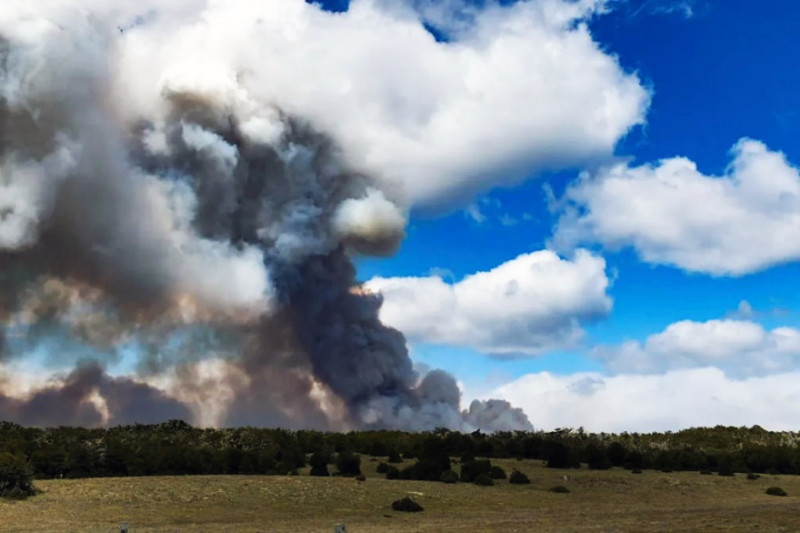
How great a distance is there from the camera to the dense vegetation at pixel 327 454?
51750mm

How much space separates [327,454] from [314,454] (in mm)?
2691

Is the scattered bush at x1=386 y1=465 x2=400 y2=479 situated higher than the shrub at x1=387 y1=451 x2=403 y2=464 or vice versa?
the shrub at x1=387 y1=451 x2=403 y2=464

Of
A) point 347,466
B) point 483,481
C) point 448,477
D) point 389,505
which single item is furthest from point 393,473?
point 389,505

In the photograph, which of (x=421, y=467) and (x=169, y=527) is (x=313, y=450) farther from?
(x=169, y=527)

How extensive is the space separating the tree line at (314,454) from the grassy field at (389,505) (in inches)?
203

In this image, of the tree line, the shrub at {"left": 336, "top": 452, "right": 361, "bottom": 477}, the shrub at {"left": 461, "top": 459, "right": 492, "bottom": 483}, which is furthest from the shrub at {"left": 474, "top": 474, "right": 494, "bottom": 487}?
the shrub at {"left": 336, "top": 452, "right": 361, "bottom": 477}

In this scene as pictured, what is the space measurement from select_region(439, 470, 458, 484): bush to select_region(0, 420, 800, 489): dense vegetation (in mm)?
100

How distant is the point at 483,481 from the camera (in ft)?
164

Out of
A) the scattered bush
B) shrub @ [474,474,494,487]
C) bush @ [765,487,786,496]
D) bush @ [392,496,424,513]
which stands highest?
the scattered bush

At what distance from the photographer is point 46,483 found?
45.1 metres

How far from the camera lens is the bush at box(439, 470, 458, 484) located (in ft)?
167

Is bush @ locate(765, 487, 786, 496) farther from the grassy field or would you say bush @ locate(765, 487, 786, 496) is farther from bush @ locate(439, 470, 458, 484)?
bush @ locate(439, 470, 458, 484)

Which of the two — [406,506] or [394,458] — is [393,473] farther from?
[406,506]

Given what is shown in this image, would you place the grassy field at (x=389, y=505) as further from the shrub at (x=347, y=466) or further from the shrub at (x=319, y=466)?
the shrub at (x=319, y=466)
